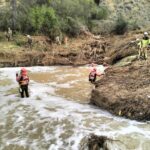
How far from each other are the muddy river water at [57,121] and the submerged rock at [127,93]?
0.35m

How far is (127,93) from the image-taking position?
14672 millimetres

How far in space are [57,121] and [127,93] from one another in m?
2.97

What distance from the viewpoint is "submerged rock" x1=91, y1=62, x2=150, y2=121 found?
13.4 m

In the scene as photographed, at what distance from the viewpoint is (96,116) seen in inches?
546

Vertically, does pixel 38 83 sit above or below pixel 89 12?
below

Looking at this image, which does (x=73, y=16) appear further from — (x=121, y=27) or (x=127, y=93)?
(x=127, y=93)

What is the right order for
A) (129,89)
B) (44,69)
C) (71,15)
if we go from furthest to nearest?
(71,15) < (44,69) < (129,89)

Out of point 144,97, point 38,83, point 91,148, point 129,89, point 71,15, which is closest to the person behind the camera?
point 91,148

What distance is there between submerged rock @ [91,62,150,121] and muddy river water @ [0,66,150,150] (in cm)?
35

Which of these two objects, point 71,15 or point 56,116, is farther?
point 71,15

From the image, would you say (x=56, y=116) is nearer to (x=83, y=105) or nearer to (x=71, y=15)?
(x=83, y=105)

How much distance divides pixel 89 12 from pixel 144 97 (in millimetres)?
25510

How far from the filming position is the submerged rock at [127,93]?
13.4 m

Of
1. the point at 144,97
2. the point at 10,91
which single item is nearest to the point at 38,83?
the point at 10,91
